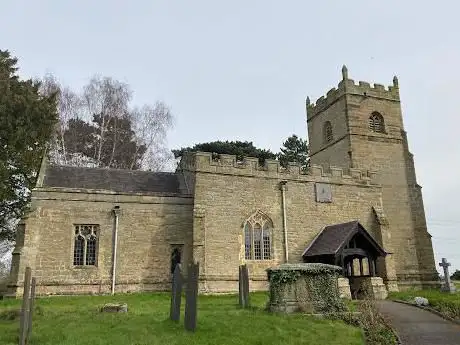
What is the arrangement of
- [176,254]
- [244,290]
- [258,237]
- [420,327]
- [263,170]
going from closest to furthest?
[420,327] < [244,290] < [176,254] < [258,237] < [263,170]

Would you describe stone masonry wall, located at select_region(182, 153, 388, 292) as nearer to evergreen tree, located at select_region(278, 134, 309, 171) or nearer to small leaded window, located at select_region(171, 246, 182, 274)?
small leaded window, located at select_region(171, 246, 182, 274)

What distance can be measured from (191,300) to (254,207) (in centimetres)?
1376

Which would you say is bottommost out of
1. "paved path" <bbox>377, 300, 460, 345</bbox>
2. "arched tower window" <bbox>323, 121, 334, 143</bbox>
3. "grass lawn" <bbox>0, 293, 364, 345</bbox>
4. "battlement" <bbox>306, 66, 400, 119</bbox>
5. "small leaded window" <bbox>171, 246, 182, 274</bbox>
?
"paved path" <bbox>377, 300, 460, 345</bbox>

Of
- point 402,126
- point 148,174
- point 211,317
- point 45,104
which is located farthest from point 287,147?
point 211,317

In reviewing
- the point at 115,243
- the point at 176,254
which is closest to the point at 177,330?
the point at 115,243

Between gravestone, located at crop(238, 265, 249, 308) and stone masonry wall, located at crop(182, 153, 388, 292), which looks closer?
gravestone, located at crop(238, 265, 249, 308)

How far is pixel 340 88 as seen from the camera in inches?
1224

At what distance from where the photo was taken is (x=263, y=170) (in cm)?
2542

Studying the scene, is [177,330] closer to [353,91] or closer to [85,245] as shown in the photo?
[85,245]

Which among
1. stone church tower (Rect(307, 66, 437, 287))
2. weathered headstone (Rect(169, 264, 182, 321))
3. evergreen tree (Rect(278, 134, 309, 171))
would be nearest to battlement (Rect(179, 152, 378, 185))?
stone church tower (Rect(307, 66, 437, 287))

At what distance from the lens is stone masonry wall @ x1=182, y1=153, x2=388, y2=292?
2308 cm

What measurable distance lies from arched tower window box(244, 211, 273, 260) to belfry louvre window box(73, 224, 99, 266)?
7.85 meters

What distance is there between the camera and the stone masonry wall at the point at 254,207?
2308 cm

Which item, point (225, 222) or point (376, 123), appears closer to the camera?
point (225, 222)
